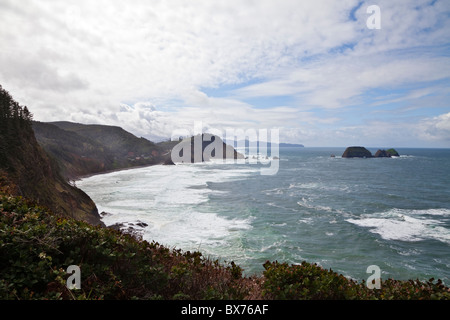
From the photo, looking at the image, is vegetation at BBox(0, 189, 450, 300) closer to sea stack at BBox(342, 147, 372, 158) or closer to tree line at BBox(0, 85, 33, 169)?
tree line at BBox(0, 85, 33, 169)

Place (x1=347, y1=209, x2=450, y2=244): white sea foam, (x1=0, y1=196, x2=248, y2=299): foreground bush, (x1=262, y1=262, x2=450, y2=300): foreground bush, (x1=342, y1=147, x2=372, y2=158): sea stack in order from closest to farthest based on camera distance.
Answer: (x1=0, y1=196, x2=248, y2=299): foreground bush, (x1=262, y1=262, x2=450, y2=300): foreground bush, (x1=347, y1=209, x2=450, y2=244): white sea foam, (x1=342, y1=147, x2=372, y2=158): sea stack

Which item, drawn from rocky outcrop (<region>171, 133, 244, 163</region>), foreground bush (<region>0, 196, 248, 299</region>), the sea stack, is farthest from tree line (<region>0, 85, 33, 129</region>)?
the sea stack

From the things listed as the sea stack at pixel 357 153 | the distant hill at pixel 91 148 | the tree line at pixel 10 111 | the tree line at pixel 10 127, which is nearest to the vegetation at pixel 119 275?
the tree line at pixel 10 127

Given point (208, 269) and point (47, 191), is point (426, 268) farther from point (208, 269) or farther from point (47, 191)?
point (47, 191)

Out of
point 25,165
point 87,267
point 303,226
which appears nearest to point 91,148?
point 25,165
